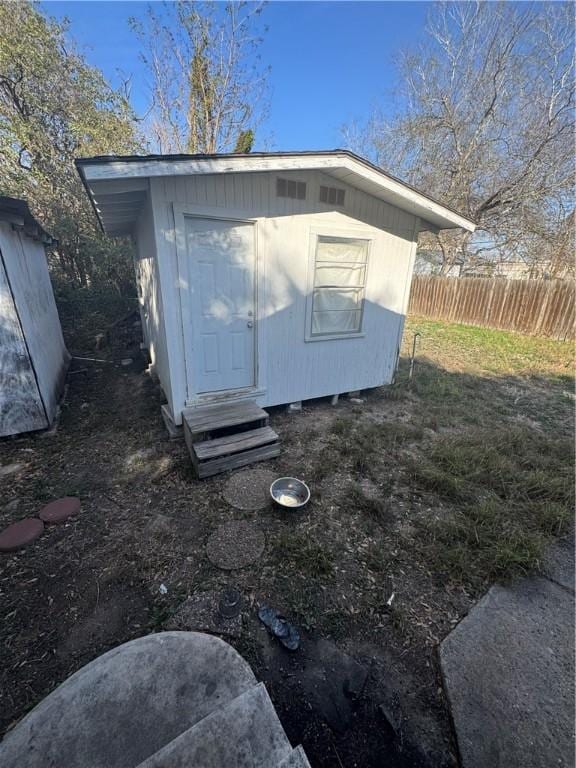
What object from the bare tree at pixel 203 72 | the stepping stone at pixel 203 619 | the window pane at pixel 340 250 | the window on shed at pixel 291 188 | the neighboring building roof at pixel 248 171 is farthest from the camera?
the bare tree at pixel 203 72

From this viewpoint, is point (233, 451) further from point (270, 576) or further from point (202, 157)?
point (202, 157)

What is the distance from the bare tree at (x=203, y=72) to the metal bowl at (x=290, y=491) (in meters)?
10.7

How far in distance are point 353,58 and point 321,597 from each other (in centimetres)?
939

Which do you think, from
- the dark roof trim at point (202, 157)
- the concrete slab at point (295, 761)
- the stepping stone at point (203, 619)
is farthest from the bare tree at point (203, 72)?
the concrete slab at point (295, 761)

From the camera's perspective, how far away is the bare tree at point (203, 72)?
361 inches

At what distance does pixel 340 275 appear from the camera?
445 centimetres

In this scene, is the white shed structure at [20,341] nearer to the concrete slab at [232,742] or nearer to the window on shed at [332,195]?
the window on shed at [332,195]

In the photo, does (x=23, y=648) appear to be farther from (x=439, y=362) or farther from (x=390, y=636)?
(x=439, y=362)

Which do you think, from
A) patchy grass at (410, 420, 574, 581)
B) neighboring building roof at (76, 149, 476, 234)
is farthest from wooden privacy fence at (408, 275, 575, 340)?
patchy grass at (410, 420, 574, 581)

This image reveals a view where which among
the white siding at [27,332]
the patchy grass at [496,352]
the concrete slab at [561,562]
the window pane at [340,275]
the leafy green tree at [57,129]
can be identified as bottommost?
the concrete slab at [561,562]

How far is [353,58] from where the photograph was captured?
6625mm

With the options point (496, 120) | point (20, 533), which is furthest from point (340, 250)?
point (496, 120)

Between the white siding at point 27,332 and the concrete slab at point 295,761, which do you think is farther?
the white siding at point 27,332

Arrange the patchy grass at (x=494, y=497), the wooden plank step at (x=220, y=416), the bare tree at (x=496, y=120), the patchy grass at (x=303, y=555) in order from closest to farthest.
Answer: the patchy grass at (x=303, y=555) → the patchy grass at (x=494, y=497) → the wooden plank step at (x=220, y=416) → the bare tree at (x=496, y=120)
